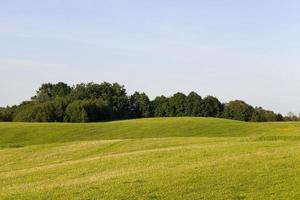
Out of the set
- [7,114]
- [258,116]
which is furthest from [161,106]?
[7,114]

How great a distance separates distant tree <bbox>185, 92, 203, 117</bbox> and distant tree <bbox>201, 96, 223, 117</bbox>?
44.5 inches

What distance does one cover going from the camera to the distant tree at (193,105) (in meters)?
130

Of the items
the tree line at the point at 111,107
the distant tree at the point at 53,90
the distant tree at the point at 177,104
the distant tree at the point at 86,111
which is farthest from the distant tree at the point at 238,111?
the distant tree at the point at 53,90

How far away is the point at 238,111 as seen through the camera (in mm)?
126625

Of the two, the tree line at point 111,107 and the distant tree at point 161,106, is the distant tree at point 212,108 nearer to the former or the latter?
the tree line at point 111,107

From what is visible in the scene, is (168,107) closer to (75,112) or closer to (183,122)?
(75,112)

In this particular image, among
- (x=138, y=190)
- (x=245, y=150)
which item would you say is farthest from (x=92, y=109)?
(x=138, y=190)

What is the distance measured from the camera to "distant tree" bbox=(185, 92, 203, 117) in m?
130

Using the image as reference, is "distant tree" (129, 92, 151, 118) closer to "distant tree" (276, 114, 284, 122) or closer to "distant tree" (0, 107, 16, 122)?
"distant tree" (0, 107, 16, 122)

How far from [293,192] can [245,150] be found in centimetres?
976

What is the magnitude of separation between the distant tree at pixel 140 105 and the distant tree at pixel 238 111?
21726mm

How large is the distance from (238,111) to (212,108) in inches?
262

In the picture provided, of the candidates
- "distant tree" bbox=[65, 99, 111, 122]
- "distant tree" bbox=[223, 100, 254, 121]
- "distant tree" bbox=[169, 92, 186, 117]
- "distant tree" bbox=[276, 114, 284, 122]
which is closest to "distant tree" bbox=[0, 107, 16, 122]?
"distant tree" bbox=[65, 99, 111, 122]

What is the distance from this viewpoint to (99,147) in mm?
38375
